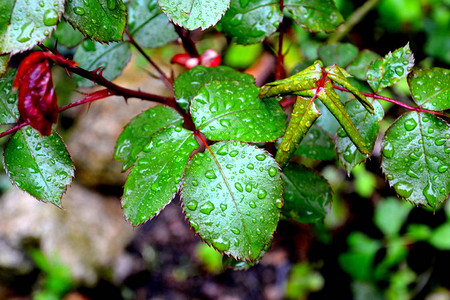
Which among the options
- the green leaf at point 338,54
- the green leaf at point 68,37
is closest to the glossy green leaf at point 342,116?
the green leaf at point 338,54

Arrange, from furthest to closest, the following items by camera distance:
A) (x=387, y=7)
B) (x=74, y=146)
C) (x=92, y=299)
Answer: (x=74, y=146) < (x=92, y=299) < (x=387, y=7)

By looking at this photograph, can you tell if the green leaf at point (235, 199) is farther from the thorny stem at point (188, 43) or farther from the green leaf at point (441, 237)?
the green leaf at point (441, 237)

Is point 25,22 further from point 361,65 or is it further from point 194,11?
point 361,65

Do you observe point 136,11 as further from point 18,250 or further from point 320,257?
point 18,250

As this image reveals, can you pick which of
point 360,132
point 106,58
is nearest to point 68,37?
point 106,58

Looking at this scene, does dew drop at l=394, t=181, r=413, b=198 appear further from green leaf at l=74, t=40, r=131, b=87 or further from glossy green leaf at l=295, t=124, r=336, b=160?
green leaf at l=74, t=40, r=131, b=87

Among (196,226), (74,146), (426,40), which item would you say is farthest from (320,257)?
(74,146)
